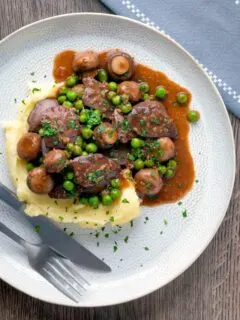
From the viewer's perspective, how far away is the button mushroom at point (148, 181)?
14.3 feet

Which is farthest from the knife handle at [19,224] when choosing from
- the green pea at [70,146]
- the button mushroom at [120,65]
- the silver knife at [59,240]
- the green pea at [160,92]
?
the green pea at [160,92]

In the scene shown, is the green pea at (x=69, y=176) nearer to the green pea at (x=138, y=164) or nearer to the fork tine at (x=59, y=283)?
the green pea at (x=138, y=164)

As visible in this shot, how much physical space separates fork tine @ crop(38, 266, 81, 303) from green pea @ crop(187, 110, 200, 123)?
1.91 meters

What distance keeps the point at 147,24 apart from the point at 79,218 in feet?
6.45

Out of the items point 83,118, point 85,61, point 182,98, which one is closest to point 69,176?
point 83,118

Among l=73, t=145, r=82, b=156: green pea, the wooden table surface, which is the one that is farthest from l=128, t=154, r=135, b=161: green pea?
the wooden table surface

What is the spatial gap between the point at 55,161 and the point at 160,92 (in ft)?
3.87

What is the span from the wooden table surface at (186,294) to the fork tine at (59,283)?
408mm

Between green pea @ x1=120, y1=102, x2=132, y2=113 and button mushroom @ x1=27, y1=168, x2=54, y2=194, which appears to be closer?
button mushroom @ x1=27, y1=168, x2=54, y2=194

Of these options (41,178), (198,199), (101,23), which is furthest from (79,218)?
(101,23)

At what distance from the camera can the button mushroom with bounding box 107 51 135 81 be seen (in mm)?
4371

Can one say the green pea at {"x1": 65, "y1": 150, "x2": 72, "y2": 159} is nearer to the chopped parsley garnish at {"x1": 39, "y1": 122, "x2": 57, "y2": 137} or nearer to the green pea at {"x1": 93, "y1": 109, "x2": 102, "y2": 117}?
the chopped parsley garnish at {"x1": 39, "y1": 122, "x2": 57, "y2": 137}

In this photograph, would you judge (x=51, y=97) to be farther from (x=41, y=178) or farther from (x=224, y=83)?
(x=224, y=83)

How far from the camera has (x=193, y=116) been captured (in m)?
4.52
